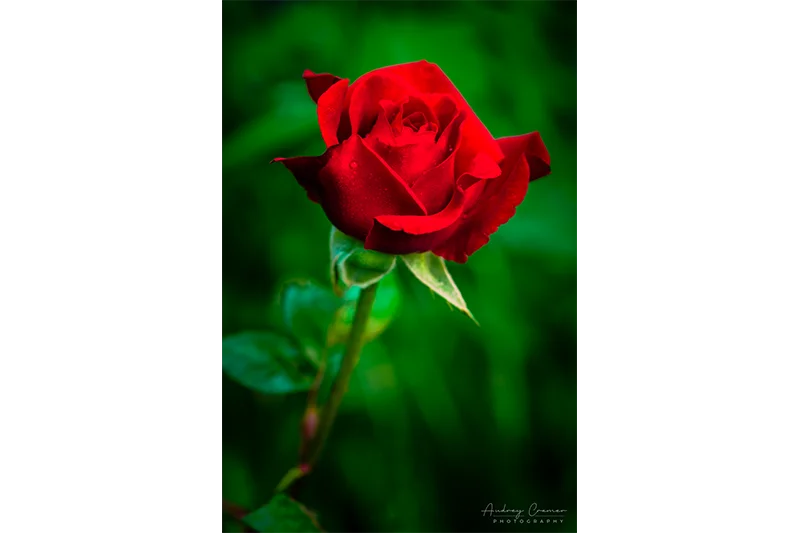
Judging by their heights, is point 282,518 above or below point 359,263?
below

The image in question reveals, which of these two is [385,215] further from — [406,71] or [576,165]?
[576,165]

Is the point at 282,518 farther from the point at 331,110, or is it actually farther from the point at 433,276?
the point at 331,110

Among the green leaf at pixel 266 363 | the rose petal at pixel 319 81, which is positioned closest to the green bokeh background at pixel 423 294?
the green leaf at pixel 266 363

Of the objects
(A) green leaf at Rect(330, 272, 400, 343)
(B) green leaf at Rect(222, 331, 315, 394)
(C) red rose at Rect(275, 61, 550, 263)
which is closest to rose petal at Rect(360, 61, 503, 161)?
(C) red rose at Rect(275, 61, 550, 263)

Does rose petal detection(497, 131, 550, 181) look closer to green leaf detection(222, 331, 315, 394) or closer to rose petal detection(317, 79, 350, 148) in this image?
rose petal detection(317, 79, 350, 148)

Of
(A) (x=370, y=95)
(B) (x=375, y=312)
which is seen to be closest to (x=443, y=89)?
(A) (x=370, y=95)
